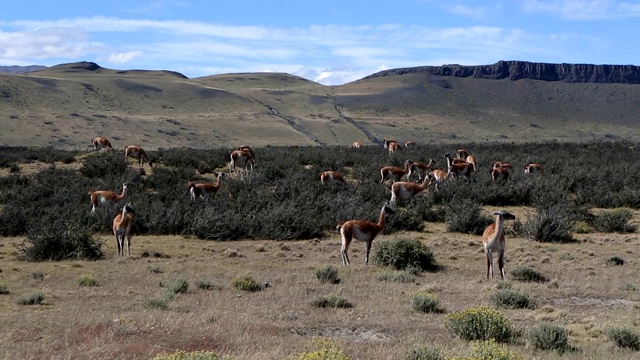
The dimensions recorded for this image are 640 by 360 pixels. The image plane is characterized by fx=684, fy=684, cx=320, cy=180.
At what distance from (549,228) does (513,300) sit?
8891 millimetres

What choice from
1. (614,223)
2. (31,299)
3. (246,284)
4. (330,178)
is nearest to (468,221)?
(614,223)

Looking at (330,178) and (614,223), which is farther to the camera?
(330,178)

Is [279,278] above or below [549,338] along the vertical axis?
below

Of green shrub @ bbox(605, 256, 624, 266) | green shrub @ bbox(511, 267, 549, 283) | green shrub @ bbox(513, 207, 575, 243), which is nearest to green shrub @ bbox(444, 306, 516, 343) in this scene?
green shrub @ bbox(511, 267, 549, 283)

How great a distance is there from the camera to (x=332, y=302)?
11.6m

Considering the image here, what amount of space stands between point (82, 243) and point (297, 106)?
118 m

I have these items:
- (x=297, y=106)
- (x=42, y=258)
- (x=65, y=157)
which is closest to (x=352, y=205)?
(x=42, y=258)

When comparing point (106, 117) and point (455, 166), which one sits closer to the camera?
point (455, 166)

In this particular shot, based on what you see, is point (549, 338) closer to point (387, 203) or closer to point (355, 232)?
point (355, 232)

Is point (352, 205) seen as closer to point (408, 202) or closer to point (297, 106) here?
point (408, 202)

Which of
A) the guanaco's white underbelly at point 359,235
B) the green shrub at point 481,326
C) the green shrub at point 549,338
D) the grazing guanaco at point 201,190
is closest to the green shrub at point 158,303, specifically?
the green shrub at point 481,326

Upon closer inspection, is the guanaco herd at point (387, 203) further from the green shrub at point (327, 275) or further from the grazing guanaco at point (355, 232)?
the green shrub at point (327, 275)

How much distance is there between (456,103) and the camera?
138 metres

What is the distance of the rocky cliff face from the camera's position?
485 feet
